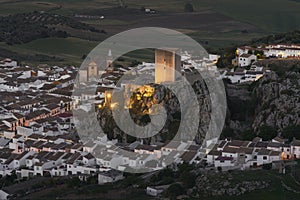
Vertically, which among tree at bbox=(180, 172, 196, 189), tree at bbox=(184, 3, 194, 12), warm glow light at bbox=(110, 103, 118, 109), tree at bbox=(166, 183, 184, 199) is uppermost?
tree at bbox=(184, 3, 194, 12)

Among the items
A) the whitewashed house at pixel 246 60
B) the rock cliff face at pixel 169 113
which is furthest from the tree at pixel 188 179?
the whitewashed house at pixel 246 60

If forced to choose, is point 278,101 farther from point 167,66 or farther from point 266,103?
point 167,66

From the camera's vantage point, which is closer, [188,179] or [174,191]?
[174,191]

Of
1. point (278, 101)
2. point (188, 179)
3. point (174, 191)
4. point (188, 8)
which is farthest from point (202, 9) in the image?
point (174, 191)

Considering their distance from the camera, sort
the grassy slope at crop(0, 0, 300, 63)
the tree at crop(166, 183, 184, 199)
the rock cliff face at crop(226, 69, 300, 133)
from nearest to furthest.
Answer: the tree at crop(166, 183, 184, 199), the rock cliff face at crop(226, 69, 300, 133), the grassy slope at crop(0, 0, 300, 63)

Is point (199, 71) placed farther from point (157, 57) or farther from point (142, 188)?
point (142, 188)

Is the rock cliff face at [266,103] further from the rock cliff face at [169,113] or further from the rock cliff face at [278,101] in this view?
the rock cliff face at [169,113]

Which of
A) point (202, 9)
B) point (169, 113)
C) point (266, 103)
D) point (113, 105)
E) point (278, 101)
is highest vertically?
point (202, 9)

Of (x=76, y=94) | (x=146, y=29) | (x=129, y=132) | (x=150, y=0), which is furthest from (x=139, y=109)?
(x=150, y=0)

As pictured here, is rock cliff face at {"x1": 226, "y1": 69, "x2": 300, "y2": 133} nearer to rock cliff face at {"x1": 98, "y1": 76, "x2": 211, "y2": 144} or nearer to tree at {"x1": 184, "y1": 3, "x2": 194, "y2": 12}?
rock cliff face at {"x1": 98, "y1": 76, "x2": 211, "y2": 144}

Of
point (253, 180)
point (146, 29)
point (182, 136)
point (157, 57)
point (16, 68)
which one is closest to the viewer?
point (253, 180)

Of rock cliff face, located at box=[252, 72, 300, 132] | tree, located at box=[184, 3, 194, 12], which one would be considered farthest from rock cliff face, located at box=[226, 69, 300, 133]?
tree, located at box=[184, 3, 194, 12]
